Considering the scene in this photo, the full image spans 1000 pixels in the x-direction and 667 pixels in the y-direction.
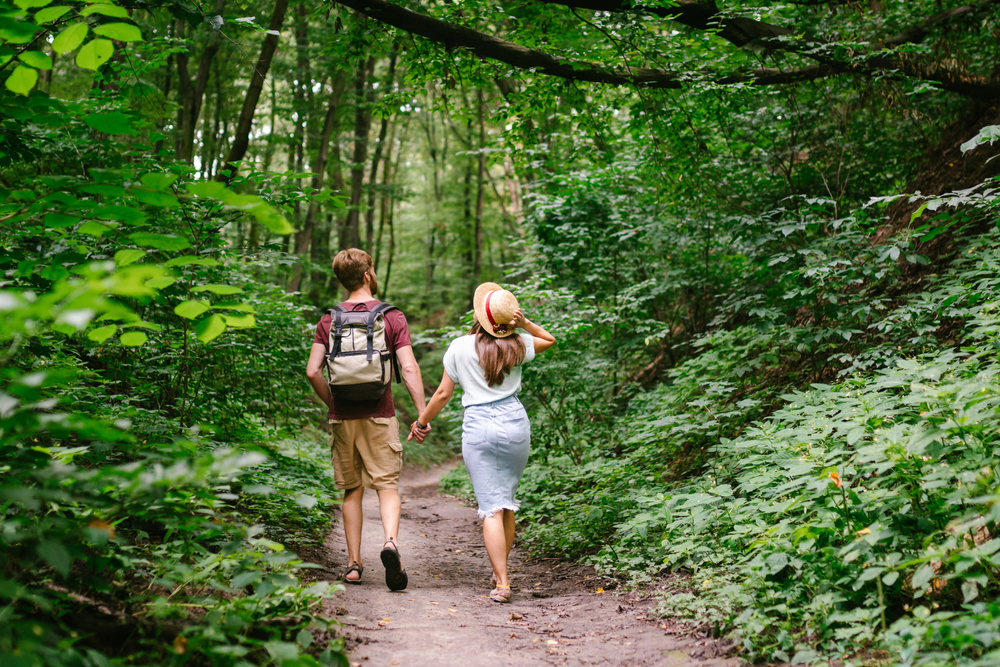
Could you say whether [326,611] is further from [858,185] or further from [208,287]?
[858,185]

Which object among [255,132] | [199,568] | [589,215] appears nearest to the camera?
[199,568]

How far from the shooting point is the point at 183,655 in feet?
Answer: 6.34

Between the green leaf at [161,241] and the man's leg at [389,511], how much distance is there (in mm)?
2541

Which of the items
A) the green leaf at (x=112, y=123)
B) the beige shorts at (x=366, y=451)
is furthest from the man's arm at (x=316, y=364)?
the green leaf at (x=112, y=123)

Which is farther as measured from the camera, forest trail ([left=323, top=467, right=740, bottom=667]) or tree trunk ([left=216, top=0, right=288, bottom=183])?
tree trunk ([left=216, top=0, right=288, bottom=183])

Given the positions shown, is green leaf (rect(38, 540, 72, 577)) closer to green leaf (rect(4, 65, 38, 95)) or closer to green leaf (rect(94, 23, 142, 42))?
green leaf (rect(4, 65, 38, 95))

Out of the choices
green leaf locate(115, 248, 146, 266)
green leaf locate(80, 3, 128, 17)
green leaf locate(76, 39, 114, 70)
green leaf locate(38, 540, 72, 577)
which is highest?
green leaf locate(80, 3, 128, 17)

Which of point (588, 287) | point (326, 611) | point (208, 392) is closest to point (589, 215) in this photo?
point (588, 287)

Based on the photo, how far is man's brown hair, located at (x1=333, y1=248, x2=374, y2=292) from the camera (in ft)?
14.6

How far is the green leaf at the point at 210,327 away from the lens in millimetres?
2002

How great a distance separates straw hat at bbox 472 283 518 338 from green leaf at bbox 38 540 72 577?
3013 mm

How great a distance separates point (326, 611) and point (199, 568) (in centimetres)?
89

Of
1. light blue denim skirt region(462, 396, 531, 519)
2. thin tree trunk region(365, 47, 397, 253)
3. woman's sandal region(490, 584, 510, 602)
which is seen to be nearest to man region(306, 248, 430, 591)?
light blue denim skirt region(462, 396, 531, 519)

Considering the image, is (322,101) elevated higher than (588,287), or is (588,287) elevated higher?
(322,101)
